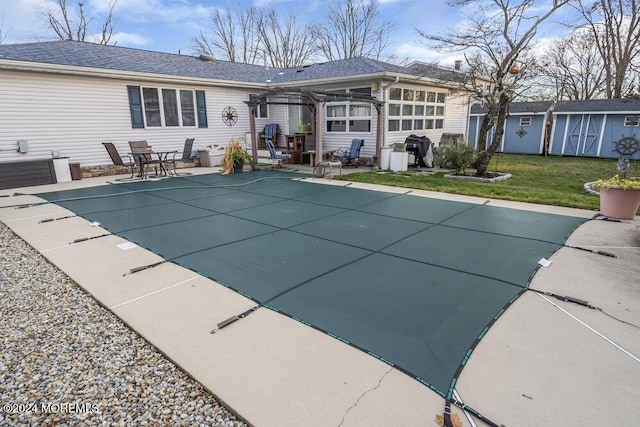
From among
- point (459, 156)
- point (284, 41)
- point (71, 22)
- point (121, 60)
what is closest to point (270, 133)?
point (121, 60)

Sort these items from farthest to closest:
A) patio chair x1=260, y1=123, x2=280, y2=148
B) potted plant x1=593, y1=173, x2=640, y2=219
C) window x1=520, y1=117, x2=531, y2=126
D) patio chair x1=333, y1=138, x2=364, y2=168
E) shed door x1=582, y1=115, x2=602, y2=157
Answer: window x1=520, y1=117, x2=531, y2=126 → shed door x1=582, y1=115, x2=602, y2=157 → patio chair x1=260, y1=123, x2=280, y2=148 → patio chair x1=333, y1=138, x2=364, y2=168 → potted plant x1=593, y1=173, x2=640, y2=219

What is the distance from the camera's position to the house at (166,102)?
832cm

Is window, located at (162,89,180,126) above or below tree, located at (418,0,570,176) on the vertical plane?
below

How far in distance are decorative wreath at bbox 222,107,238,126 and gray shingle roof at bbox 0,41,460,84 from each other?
3.17 feet

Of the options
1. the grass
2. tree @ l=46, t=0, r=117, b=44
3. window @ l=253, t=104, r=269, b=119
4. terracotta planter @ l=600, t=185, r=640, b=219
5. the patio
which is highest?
tree @ l=46, t=0, r=117, b=44

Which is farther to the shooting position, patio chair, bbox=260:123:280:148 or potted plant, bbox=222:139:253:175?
patio chair, bbox=260:123:280:148

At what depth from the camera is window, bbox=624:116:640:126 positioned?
14.2 meters

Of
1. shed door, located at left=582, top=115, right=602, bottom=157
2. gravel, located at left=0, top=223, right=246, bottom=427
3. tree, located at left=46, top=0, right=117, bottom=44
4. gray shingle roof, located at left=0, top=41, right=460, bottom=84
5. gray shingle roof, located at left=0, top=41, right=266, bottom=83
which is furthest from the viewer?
tree, located at left=46, top=0, right=117, bottom=44

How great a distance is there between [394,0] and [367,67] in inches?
519

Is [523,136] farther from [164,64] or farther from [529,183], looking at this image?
[164,64]

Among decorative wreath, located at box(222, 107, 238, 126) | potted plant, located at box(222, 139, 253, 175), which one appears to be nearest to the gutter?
decorative wreath, located at box(222, 107, 238, 126)

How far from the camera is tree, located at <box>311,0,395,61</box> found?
23766 millimetres

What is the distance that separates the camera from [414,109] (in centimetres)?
1202

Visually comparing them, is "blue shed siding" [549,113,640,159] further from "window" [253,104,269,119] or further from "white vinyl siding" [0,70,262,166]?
"white vinyl siding" [0,70,262,166]
